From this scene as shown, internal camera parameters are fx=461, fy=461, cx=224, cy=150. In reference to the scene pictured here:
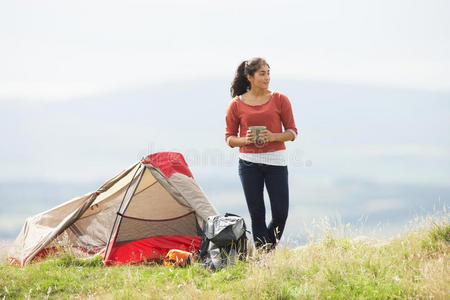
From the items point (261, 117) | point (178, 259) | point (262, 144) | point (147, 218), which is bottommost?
point (178, 259)

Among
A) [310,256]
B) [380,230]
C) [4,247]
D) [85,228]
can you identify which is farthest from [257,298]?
[4,247]

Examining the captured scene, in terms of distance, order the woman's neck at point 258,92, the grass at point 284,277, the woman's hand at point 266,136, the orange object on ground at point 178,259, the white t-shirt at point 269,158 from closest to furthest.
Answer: the grass at point 284,277, the woman's hand at point 266,136, the white t-shirt at point 269,158, the woman's neck at point 258,92, the orange object on ground at point 178,259

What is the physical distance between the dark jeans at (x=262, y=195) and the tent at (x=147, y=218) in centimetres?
132

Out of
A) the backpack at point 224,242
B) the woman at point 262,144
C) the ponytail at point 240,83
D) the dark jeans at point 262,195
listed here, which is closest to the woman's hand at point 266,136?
the woman at point 262,144

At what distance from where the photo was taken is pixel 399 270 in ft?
14.3

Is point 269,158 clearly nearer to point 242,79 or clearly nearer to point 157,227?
point 242,79

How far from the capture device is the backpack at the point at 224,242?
5.03 m

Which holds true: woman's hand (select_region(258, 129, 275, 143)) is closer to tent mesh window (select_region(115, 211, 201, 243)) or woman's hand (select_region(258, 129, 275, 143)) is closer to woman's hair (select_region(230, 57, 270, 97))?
woman's hair (select_region(230, 57, 270, 97))

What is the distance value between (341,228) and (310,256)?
1.12m

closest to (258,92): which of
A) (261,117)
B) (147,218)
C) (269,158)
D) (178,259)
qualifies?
(261,117)

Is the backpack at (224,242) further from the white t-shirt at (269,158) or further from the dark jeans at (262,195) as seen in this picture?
the white t-shirt at (269,158)

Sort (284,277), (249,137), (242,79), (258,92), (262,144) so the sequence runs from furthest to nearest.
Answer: (242,79), (258,92), (262,144), (249,137), (284,277)

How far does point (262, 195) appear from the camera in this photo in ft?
16.8

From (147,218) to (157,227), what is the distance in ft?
0.62
